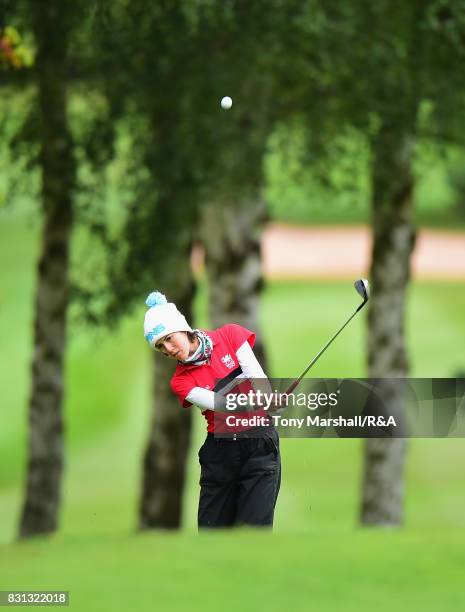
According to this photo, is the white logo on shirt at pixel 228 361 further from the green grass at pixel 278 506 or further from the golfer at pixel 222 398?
the green grass at pixel 278 506

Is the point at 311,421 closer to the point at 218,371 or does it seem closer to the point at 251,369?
the point at 251,369

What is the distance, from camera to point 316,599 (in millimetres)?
8836

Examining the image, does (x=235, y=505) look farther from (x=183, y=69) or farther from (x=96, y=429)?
(x=96, y=429)

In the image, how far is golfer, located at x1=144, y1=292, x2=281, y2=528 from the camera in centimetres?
942

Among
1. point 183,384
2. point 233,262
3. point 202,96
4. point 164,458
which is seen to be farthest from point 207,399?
point 164,458

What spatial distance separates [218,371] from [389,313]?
11.5 meters

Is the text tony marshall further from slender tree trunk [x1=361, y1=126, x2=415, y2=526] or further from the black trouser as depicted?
slender tree trunk [x1=361, y1=126, x2=415, y2=526]

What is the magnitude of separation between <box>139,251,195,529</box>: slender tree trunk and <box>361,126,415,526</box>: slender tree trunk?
281cm

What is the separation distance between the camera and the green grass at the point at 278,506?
914cm

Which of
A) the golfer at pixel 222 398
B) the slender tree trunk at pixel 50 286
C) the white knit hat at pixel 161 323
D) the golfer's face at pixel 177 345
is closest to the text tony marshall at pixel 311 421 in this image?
the golfer at pixel 222 398

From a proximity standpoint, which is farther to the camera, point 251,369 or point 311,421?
point 311,421

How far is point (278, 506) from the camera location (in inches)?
1135

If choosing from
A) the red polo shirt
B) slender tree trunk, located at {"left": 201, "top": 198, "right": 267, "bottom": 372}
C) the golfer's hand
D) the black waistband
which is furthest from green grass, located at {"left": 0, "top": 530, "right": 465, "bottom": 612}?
slender tree trunk, located at {"left": 201, "top": 198, "right": 267, "bottom": 372}

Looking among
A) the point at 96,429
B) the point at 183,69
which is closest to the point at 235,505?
the point at 183,69
